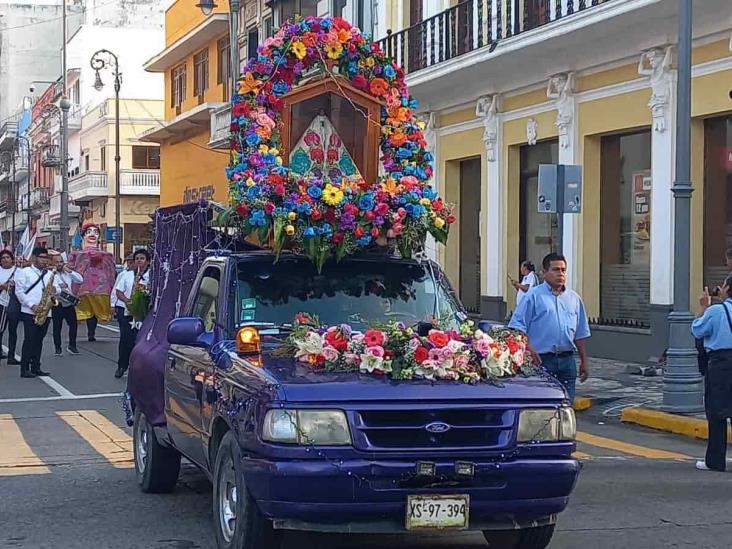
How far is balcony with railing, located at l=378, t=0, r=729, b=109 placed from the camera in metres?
17.8

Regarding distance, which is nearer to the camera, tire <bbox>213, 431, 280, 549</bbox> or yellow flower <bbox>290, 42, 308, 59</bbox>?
tire <bbox>213, 431, 280, 549</bbox>

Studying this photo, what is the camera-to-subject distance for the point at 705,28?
17.2 meters

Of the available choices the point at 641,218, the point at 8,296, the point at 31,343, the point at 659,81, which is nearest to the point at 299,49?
the point at 659,81

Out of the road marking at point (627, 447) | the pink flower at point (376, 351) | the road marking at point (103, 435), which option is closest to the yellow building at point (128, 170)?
the road marking at point (103, 435)

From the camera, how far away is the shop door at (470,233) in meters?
25.6

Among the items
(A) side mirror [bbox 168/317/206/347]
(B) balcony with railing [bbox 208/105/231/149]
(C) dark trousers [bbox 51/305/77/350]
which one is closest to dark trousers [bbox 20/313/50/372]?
(C) dark trousers [bbox 51/305/77/350]

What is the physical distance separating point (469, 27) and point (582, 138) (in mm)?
3713

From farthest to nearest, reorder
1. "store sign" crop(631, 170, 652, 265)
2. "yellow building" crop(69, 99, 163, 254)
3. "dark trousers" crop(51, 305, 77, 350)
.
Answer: "yellow building" crop(69, 99, 163, 254)
"dark trousers" crop(51, 305, 77, 350)
"store sign" crop(631, 170, 652, 265)

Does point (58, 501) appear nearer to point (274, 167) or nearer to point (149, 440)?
point (149, 440)

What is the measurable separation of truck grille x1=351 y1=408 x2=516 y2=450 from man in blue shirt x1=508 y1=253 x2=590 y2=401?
14.1 ft

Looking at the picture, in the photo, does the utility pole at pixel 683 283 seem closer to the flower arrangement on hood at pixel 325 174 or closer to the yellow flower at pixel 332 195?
the flower arrangement on hood at pixel 325 174

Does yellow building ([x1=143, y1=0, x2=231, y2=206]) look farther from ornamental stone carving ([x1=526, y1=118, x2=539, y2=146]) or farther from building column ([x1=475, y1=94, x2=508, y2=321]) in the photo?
ornamental stone carving ([x1=526, y1=118, x2=539, y2=146])

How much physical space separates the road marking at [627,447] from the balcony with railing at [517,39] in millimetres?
6805

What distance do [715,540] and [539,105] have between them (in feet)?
50.2
